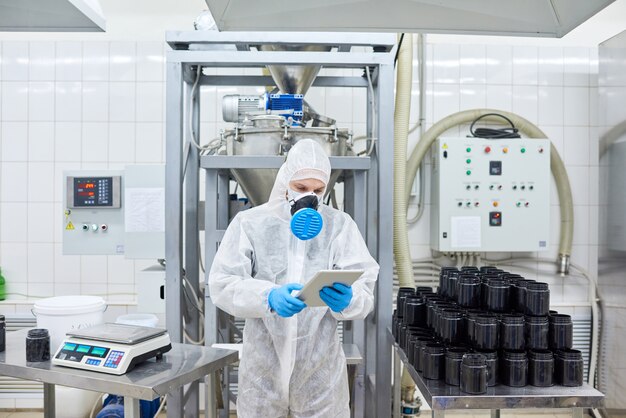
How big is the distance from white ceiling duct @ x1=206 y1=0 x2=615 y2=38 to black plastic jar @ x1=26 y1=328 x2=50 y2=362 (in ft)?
3.33

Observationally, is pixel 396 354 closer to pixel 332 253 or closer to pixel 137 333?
pixel 332 253

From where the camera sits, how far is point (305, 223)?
5.09 ft

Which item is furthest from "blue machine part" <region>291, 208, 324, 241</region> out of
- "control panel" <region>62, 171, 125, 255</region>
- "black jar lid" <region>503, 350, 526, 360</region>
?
"control panel" <region>62, 171, 125, 255</region>

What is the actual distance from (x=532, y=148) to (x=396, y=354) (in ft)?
5.27

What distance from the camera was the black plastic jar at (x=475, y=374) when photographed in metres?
1.42

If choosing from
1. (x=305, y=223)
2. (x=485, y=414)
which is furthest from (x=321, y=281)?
(x=485, y=414)

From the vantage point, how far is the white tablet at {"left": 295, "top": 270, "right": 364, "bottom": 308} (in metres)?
1.34

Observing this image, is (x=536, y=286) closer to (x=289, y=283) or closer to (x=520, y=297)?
(x=520, y=297)

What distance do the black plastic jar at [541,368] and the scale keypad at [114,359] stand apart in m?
1.15

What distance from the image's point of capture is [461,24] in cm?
124

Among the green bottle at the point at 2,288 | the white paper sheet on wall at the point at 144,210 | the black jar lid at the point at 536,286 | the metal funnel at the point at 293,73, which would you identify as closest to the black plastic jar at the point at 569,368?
the black jar lid at the point at 536,286

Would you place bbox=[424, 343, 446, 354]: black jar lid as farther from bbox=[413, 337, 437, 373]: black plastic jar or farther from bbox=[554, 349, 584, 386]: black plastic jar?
bbox=[554, 349, 584, 386]: black plastic jar

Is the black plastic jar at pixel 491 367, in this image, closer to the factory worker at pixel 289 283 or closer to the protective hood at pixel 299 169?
the factory worker at pixel 289 283

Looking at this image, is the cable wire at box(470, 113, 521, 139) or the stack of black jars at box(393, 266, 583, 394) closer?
the stack of black jars at box(393, 266, 583, 394)
